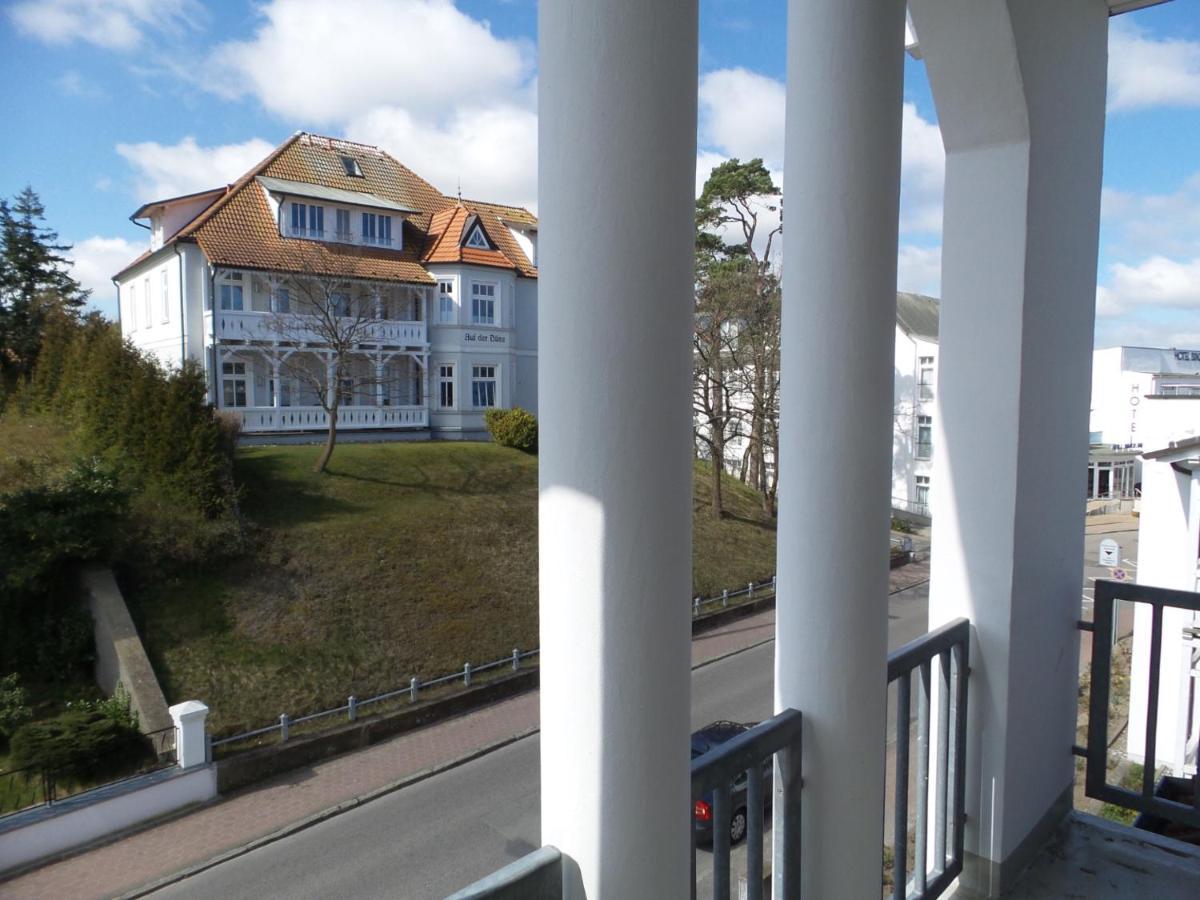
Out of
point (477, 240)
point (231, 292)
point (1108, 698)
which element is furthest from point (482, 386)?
point (1108, 698)

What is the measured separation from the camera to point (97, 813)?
7.59 m

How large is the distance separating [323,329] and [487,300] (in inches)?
236

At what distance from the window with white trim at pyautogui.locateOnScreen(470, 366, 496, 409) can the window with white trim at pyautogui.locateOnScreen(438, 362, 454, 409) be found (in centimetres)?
51

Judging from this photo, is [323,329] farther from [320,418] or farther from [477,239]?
[477,239]

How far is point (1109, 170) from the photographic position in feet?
8.10

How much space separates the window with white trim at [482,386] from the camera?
20.6 metres

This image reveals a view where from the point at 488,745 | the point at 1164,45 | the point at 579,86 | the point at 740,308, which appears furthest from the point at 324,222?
the point at 579,86

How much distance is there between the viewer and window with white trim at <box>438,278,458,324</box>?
20.3 m

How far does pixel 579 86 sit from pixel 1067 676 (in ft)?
7.81

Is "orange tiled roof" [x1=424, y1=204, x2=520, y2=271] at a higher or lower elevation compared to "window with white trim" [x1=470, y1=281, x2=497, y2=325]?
higher

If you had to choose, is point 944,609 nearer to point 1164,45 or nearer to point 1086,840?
point 1086,840

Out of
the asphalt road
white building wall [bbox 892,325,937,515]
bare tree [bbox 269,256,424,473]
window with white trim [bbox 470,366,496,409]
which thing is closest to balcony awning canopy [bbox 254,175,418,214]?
bare tree [bbox 269,256,424,473]

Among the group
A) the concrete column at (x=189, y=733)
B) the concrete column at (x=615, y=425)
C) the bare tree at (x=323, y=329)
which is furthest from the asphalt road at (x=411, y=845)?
the bare tree at (x=323, y=329)

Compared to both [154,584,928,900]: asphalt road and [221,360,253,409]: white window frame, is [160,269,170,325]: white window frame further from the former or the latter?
[154,584,928,900]: asphalt road
